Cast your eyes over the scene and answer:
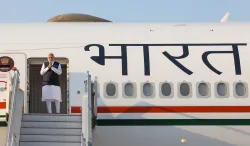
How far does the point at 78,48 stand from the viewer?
13.2 meters

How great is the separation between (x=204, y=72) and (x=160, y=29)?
1.61m

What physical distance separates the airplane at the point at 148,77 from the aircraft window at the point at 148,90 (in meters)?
0.02

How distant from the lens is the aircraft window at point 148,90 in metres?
12.9

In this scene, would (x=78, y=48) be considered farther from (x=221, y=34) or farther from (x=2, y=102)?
(x=221, y=34)

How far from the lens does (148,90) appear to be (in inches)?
508

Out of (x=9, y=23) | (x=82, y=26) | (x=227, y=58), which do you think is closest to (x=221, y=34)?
(x=227, y=58)

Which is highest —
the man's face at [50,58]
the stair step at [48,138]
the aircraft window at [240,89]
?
the man's face at [50,58]

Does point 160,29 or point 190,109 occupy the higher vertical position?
point 160,29

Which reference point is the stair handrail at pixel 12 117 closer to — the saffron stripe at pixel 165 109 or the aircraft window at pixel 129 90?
the saffron stripe at pixel 165 109

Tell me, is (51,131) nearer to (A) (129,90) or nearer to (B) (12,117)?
(B) (12,117)

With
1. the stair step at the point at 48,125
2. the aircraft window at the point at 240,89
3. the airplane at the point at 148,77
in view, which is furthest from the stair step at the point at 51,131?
the aircraft window at the point at 240,89

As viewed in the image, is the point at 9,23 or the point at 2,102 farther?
the point at 9,23

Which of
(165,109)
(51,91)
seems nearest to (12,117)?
(51,91)

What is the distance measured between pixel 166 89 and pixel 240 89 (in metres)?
1.75
